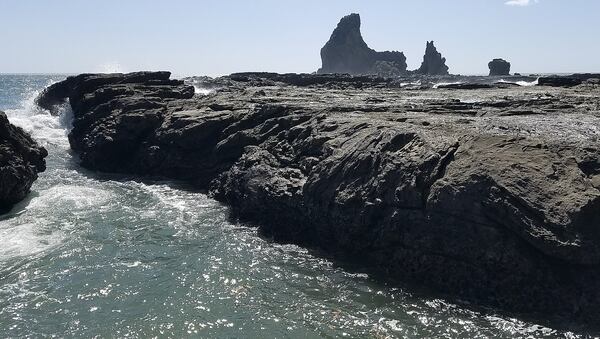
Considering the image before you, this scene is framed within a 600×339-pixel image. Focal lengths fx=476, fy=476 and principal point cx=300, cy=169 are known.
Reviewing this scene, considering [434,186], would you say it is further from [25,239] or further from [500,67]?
[500,67]

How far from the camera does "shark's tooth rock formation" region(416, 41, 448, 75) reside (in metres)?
180

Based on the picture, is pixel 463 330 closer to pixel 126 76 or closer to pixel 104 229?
pixel 104 229

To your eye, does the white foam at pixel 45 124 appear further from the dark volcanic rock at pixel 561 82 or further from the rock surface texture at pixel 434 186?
the dark volcanic rock at pixel 561 82

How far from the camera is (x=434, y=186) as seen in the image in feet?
55.6

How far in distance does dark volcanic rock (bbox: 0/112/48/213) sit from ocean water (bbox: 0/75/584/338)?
1.36 m

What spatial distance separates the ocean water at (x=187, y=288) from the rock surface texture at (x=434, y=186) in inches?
50.9

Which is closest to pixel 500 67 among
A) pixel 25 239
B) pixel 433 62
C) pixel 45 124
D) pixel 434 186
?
pixel 433 62

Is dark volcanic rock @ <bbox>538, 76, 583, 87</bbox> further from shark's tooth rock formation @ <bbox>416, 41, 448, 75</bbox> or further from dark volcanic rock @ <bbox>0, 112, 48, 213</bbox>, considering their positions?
shark's tooth rock formation @ <bbox>416, 41, 448, 75</bbox>

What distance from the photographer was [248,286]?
16094 mm

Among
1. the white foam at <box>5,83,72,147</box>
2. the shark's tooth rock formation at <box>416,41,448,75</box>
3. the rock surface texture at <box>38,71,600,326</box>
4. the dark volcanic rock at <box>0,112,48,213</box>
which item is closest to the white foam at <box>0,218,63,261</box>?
the dark volcanic rock at <box>0,112,48,213</box>

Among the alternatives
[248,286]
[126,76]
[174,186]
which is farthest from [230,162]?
[126,76]

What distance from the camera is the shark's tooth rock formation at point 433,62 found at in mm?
180250

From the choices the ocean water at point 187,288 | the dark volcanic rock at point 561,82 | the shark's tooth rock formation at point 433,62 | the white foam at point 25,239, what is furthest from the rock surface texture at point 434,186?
the shark's tooth rock formation at point 433,62

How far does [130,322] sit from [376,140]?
12115 millimetres
